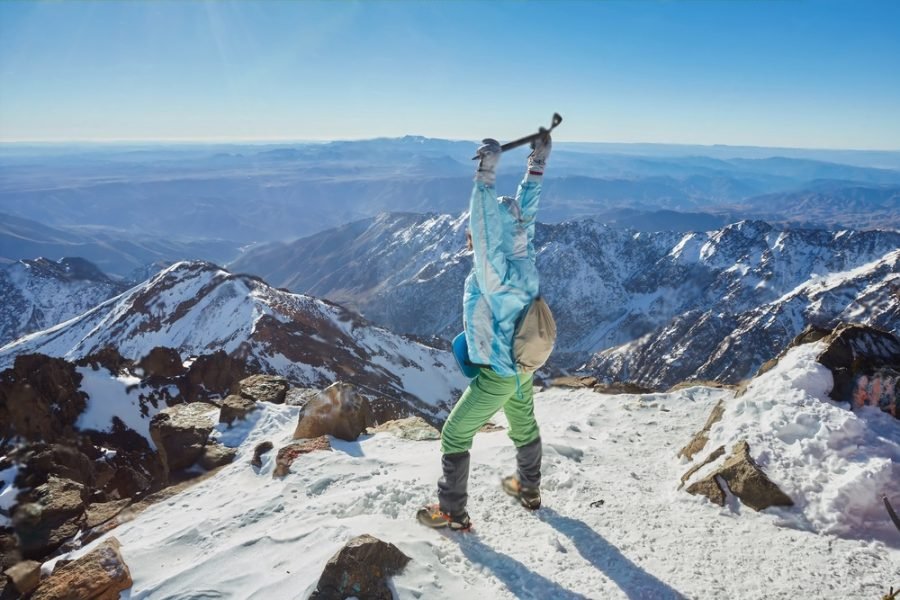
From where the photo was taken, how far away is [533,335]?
231 inches

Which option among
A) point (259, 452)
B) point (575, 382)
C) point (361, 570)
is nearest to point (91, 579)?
point (361, 570)

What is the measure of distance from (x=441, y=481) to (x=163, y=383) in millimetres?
41416

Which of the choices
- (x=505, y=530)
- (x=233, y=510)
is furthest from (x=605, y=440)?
(x=233, y=510)

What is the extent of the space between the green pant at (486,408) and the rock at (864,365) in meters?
4.61

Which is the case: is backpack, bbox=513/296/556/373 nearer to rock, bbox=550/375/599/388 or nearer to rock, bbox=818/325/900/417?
rock, bbox=818/325/900/417

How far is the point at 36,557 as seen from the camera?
26.2 feet

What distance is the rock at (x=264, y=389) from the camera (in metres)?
14.9

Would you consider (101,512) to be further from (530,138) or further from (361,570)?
(530,138)

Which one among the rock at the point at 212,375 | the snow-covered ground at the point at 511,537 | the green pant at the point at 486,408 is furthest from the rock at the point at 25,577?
the rock at the point at 212,375

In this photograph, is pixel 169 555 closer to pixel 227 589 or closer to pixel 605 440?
pixel 227 589

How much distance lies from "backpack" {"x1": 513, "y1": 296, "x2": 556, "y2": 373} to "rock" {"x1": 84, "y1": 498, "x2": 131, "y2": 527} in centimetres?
791

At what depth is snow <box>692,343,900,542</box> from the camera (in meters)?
5.89

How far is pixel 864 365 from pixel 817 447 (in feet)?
5.80

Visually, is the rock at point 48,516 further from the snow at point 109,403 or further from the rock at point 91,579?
the snow at point 109,403
